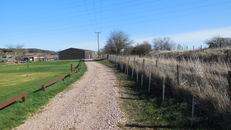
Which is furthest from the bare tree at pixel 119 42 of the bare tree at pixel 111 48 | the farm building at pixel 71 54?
the farm building at pixel 71 54

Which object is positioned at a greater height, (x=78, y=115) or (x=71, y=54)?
(x=71, y=54)

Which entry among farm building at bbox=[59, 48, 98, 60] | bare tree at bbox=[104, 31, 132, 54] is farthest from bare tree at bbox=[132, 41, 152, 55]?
farm building at bbox=[59, 48, 98, 60]

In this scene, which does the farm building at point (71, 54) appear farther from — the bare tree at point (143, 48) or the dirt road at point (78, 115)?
the dirt road at point (78, 115)

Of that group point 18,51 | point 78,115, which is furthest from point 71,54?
point 78,115

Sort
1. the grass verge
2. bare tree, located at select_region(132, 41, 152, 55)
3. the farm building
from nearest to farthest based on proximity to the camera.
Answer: the grass verge < bare tree, located at select_region(132, 41, 152, 55) < the farm building

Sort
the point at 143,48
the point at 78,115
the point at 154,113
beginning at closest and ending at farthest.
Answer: the point at 154,113 → the point at 78,115 → the point at 143,48

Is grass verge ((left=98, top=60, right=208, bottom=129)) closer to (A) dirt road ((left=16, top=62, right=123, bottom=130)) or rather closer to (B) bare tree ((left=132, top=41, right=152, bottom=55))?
(A) dirt road ((left=16, top=62, right=123, bottom=130))

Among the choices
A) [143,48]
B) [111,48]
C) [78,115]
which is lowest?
[78,115]

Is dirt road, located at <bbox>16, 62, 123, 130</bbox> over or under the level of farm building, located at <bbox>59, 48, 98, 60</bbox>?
under

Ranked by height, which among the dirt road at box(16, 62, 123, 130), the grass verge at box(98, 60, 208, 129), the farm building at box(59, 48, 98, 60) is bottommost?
the dirt road at box(16, 62, 123, 130)

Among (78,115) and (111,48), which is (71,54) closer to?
(111,48)

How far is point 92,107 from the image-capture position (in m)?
7.44

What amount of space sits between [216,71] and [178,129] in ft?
13.6

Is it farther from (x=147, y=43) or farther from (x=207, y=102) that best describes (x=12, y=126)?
(x=147, y=43)
